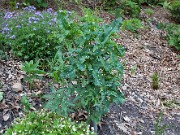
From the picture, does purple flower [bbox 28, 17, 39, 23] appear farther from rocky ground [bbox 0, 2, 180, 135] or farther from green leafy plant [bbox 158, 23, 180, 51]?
green leafy plant [bbox 158, 23, 180, 51]

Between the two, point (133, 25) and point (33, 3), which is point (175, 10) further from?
point (33, 3)

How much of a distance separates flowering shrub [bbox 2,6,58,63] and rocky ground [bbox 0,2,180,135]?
0.20 metres

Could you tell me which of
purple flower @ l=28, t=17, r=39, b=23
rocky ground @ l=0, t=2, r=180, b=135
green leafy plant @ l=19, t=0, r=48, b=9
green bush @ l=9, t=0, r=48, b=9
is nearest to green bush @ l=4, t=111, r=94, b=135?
rocky ground @ l=0, t=2, r=180, b=135

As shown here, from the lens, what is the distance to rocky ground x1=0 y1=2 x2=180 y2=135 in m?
3.70

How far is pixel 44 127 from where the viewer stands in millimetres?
2625

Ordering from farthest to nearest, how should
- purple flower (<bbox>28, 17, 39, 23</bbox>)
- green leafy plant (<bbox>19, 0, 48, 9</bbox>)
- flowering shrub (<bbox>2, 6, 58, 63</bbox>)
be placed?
green leafy plant (<bbox>19, 0, 48, 9</bbox>) → purple flower (<bbox>28, 17, 39, 23</bbox>) → flowering shrub (<bbox>2, 6, 58, 63</bbox>)

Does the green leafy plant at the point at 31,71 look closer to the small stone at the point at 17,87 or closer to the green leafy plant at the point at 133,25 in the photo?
the small stone at the point at 17,87

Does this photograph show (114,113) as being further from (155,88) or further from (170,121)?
(155,88)

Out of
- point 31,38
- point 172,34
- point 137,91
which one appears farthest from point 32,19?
point 172,34

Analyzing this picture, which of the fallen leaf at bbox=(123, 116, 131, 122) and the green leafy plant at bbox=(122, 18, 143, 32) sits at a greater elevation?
the fallen leaf at bbox=(123, 116, 131, 122)

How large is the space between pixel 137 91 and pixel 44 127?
7.68 ft

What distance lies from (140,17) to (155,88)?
3.29 metres

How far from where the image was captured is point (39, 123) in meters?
2.66

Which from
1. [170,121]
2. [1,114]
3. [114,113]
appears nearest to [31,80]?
[1,114]
